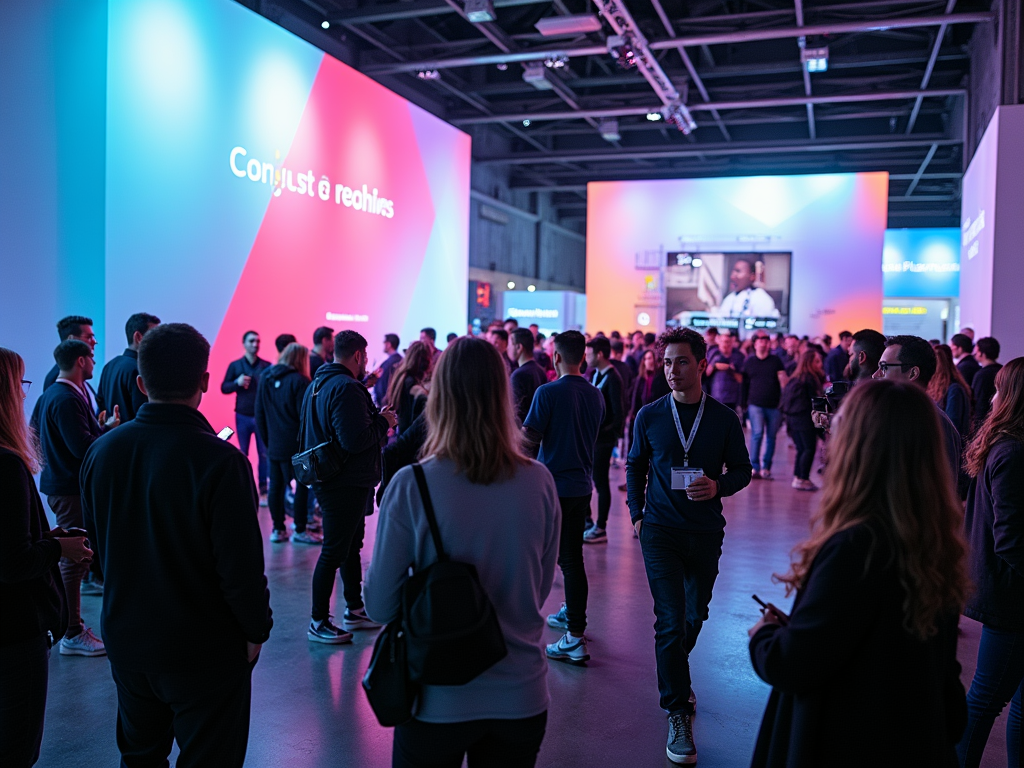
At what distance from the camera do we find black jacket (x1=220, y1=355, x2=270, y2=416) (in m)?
7.26

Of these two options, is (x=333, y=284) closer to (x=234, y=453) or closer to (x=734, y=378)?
(x=734, y=378)

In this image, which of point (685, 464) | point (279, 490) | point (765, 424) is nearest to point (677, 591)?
point (685, 464)

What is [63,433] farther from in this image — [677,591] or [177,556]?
[677,591]

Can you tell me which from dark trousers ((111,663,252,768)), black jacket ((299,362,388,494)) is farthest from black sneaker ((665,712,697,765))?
black jacket ((299,362,388,494))

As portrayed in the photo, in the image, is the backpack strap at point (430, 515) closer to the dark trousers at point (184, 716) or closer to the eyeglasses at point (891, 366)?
the dark trousers at point (184, 716)

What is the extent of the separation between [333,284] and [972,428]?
716 centimetres

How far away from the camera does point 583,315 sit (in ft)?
70.2

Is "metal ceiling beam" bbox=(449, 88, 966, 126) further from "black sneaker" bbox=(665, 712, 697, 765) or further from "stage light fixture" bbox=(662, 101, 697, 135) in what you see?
"black sneaker" bbox=(665, 712, 697, 765)

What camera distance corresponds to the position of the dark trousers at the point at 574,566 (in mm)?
4102

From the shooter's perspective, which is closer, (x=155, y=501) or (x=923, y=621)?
(x=923, y=621)

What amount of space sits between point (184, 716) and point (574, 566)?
241cm

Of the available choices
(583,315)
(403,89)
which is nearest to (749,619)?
(403,89)

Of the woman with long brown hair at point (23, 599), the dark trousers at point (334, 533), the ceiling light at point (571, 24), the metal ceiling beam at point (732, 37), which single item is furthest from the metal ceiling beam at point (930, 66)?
the woman with long brown hair at point (23, 599)

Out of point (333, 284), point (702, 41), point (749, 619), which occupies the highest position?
point (702, 41)
